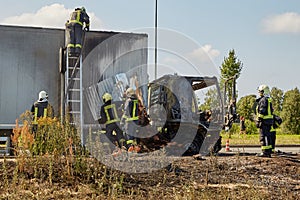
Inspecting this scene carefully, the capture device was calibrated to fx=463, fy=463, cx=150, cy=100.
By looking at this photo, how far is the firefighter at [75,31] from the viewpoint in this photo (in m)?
11.3

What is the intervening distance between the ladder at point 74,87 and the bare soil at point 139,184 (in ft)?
12.9

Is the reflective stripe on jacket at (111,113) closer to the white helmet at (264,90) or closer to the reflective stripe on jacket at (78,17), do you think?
the reflective stripe on jacket at (78,17)

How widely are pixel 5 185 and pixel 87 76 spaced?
673cm

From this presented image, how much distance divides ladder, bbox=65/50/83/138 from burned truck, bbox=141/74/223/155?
73.2 inches

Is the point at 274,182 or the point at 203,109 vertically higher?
the point at 203,109

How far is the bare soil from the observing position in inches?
239

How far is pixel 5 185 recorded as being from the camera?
6.21 m

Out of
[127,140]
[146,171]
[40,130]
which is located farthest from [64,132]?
[127,140]

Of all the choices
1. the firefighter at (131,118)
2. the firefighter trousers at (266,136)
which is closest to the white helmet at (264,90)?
the firefighter trousers at (266,136)

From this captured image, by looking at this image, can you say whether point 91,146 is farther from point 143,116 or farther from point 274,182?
point 143,116

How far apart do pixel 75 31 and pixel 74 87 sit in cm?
145

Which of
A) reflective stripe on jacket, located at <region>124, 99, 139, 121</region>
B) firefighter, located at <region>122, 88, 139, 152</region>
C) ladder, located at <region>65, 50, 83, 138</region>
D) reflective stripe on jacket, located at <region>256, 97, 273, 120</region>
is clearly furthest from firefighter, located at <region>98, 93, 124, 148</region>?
reflective stripe on jacket, located at <region>256, 97, 273, 120</region>

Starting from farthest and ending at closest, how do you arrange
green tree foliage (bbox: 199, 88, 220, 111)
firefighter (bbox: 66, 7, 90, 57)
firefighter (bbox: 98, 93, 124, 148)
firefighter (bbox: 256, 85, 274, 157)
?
green tree foliage (bbox: 199, 88, 220, 111)
firefighter (bbox: 256, 85, 274, 157)
firefighter (bbox: 66, 7, 90, 57)
firefighter (bbox: 98, 93, 124, 148)

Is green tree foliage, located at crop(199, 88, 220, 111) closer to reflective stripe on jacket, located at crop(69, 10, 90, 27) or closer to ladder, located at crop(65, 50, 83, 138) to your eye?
ladder, located at crop(65, 50, 83, 138)
